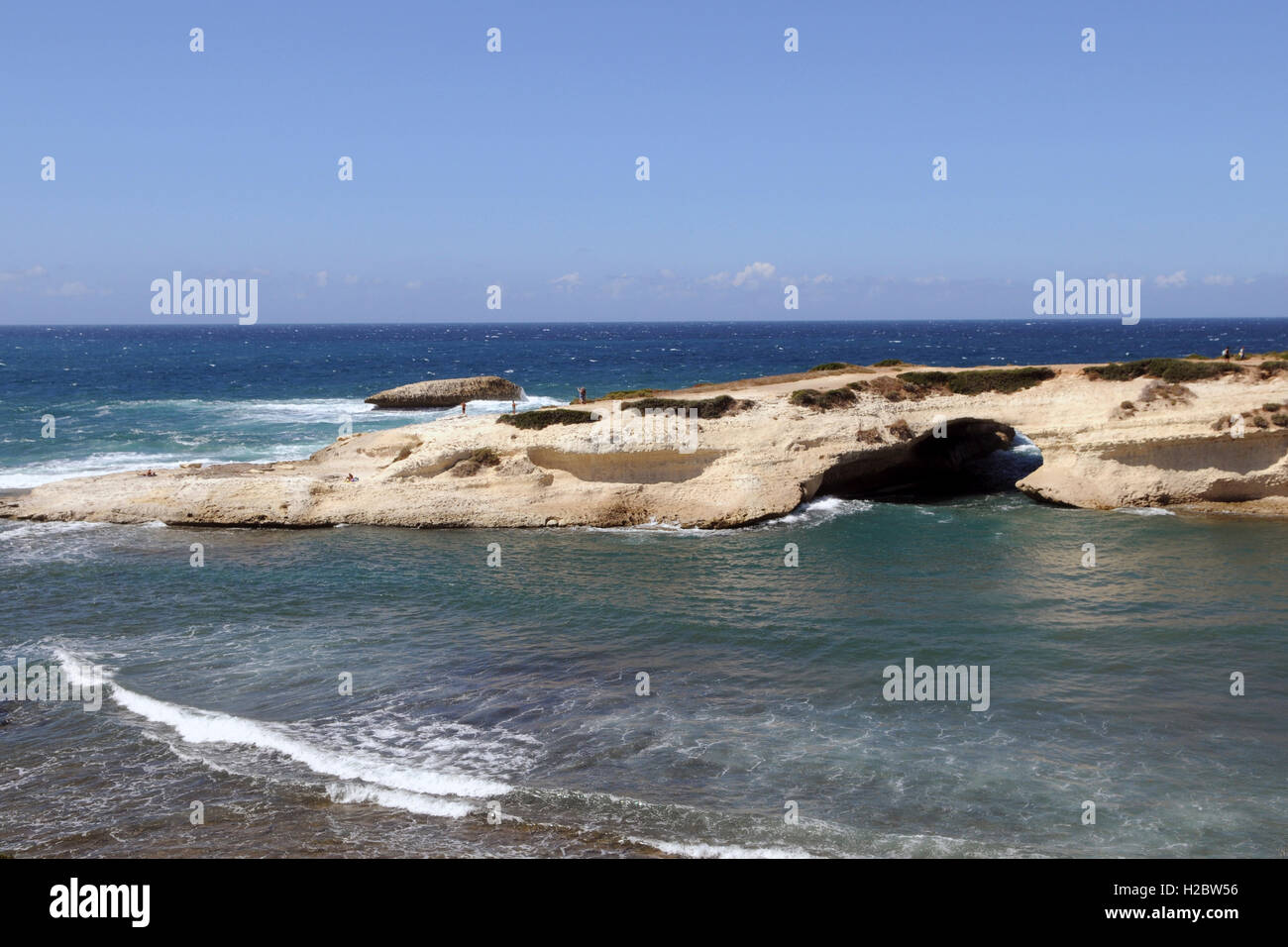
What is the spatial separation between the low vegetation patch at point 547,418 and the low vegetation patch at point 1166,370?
818 inches

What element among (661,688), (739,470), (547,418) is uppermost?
(547,418)

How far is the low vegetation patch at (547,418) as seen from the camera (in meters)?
36.8

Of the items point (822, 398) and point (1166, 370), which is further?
point (822, 398)

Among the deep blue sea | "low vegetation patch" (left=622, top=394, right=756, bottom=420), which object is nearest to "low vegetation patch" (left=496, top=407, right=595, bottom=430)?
"low vegetation patch" (left=622, top=394, right=756, bottom=420)

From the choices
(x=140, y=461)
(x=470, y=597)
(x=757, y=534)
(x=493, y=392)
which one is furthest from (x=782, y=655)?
(x=493, y=392)

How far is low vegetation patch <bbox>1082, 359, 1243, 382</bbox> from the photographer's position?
35.9 meters

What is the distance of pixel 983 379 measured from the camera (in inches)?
1505

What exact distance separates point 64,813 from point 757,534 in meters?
22.5

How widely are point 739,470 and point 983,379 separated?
11584 mm

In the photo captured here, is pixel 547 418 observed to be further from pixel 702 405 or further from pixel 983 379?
pixel 983 379

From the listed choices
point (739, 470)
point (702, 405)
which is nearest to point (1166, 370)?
point (739, 470)

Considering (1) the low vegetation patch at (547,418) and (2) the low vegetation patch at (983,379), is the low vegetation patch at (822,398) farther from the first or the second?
(1) the low vegetation patch at (547,418)

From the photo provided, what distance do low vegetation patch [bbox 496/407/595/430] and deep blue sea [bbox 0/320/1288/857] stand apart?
5.29 m

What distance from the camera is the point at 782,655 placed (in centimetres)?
2122
